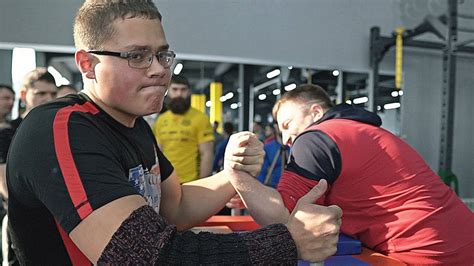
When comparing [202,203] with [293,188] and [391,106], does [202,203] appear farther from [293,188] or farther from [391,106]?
[391,106]

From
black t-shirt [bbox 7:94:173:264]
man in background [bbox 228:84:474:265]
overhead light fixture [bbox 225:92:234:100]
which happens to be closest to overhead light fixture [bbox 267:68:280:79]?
overhead light fixture [bbox 225:92:234:100]

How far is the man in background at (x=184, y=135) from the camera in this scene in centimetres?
334

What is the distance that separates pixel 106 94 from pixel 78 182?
10.0 inches

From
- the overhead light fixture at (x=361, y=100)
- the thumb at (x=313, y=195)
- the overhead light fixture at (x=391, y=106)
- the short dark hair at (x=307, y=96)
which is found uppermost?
the short dark hair at (x=307, y=96)

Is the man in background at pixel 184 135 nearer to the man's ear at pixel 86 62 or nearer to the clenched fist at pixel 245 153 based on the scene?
the clenched fist at pixel 245 153

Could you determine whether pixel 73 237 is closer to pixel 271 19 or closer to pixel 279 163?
pixel 279 163

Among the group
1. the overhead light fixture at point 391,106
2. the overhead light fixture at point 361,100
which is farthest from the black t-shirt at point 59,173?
the overhead light fixture at point 391,106

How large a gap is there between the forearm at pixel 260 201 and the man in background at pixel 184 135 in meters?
2.13

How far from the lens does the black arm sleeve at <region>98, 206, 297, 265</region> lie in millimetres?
658

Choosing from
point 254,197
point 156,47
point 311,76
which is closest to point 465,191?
point 311,76

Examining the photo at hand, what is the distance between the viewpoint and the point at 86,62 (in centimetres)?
87

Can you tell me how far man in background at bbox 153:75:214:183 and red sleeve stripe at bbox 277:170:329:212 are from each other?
2052 mm

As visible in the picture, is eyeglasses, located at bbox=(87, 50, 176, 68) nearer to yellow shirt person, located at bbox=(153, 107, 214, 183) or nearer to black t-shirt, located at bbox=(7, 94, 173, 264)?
black t-shirt, located at bbox=(7, 94, 173, 264)

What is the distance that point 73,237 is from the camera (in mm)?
681
